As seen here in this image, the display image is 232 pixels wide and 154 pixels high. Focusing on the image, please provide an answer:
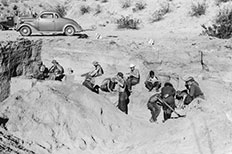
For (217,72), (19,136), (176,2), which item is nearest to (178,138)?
(19,136)

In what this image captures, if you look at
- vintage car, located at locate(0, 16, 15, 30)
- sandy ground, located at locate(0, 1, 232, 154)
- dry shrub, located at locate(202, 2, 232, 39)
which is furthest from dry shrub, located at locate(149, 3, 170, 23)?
vintage car, located at locate(0, 16, 15, 30)

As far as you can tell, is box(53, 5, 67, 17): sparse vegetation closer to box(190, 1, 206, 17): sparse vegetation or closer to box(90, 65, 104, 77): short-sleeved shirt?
box(190, 1, 206, 17): sparse vegetation

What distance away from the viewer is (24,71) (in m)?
17.8

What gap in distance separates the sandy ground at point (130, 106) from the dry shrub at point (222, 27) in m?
1.03

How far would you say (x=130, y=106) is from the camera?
16.8 meters

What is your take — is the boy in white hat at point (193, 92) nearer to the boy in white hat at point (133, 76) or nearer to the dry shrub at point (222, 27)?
the boy in white hat at point (133, 76)

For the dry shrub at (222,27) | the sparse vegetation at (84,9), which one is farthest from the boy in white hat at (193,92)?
the sparse vegetation at (84,9)

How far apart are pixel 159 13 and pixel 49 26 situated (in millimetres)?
7177

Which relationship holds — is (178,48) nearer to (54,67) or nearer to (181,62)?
(181,62)

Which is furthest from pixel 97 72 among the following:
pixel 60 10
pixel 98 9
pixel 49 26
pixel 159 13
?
pixel 60 10

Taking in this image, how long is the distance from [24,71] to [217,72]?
6727mm

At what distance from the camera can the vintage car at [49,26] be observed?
20484 millimetres

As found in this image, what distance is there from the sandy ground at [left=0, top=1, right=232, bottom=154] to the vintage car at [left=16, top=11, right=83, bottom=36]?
1.68m

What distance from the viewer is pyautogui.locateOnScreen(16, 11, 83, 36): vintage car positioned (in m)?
20.5
